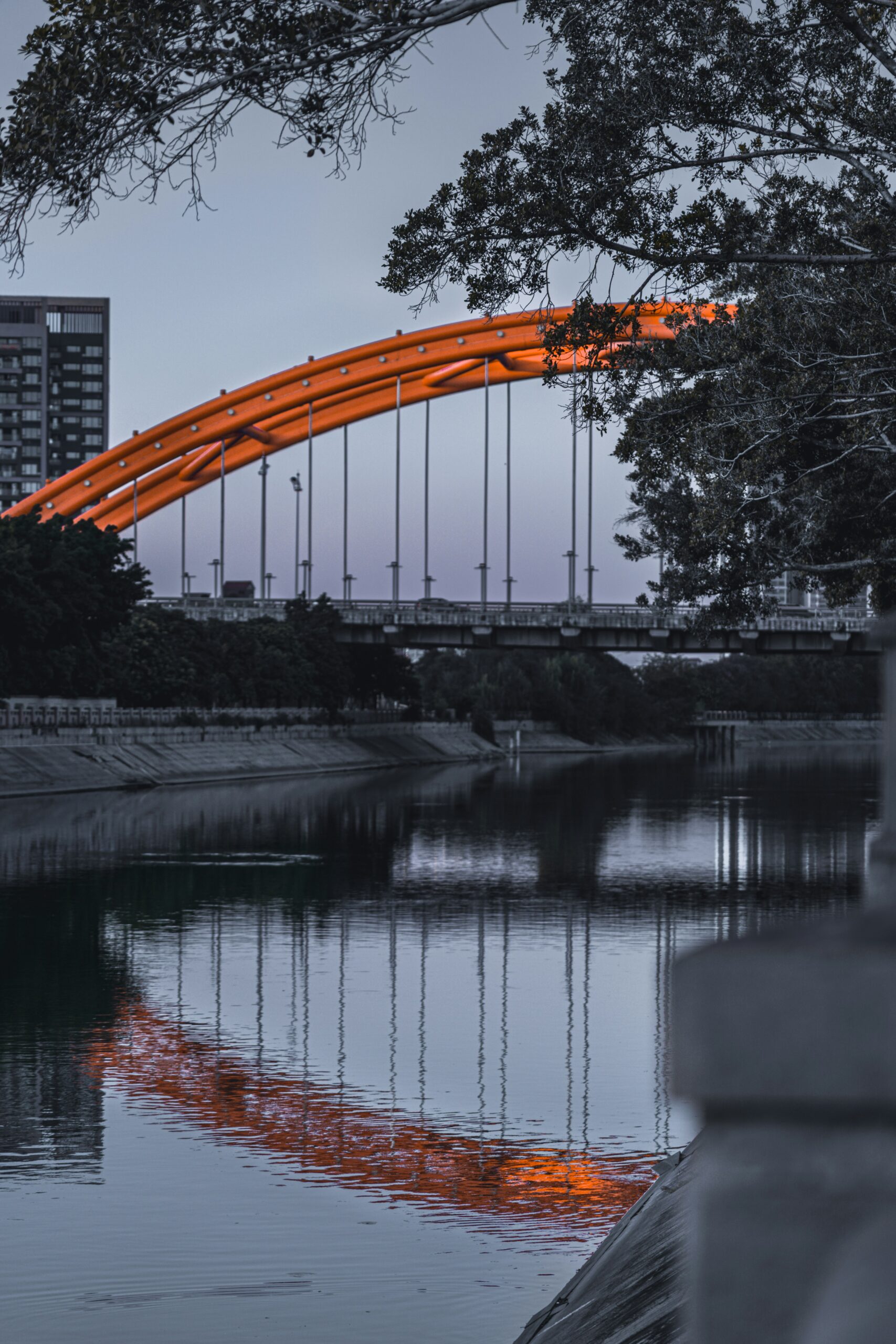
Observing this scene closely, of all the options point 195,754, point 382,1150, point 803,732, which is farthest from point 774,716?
point 382,1150

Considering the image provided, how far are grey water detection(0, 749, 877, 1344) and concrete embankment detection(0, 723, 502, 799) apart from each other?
21892mm

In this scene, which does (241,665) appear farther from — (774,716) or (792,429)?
(774,716)

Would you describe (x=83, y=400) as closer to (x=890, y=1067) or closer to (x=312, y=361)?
(x=312, y=361)

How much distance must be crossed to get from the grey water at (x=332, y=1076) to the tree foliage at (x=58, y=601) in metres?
26.5

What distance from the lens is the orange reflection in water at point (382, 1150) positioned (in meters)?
9.35

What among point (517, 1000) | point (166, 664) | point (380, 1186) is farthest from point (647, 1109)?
point (166, 664)

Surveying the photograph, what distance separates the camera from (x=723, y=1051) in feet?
4.32

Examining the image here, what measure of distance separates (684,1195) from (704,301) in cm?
1155

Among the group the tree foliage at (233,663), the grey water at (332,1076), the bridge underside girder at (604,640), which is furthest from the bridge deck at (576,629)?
the grey water at (332,1076)

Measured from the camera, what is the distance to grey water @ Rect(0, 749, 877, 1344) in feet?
26.2

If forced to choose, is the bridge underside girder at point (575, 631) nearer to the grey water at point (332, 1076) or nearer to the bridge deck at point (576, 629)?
the bridge deck at point (576, 629)

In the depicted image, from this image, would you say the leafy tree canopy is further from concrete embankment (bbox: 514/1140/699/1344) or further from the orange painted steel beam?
the orange painted steel beam

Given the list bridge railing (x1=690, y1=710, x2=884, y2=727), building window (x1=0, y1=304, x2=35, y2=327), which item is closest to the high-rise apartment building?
Answer: building window (x1=0, y1=304, x2=35, y2=327)

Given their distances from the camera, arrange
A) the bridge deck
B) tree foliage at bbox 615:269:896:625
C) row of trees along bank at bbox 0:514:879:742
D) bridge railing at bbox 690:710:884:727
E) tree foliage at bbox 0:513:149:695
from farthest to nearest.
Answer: bridge railing at bbox 690:710:884:727 → the bridge deck → row of trees along bank at bbox 0:514:879:742 → tree foliage at bbox 0:513:149:695 → tree foliage at bbox 615:269:896:625
